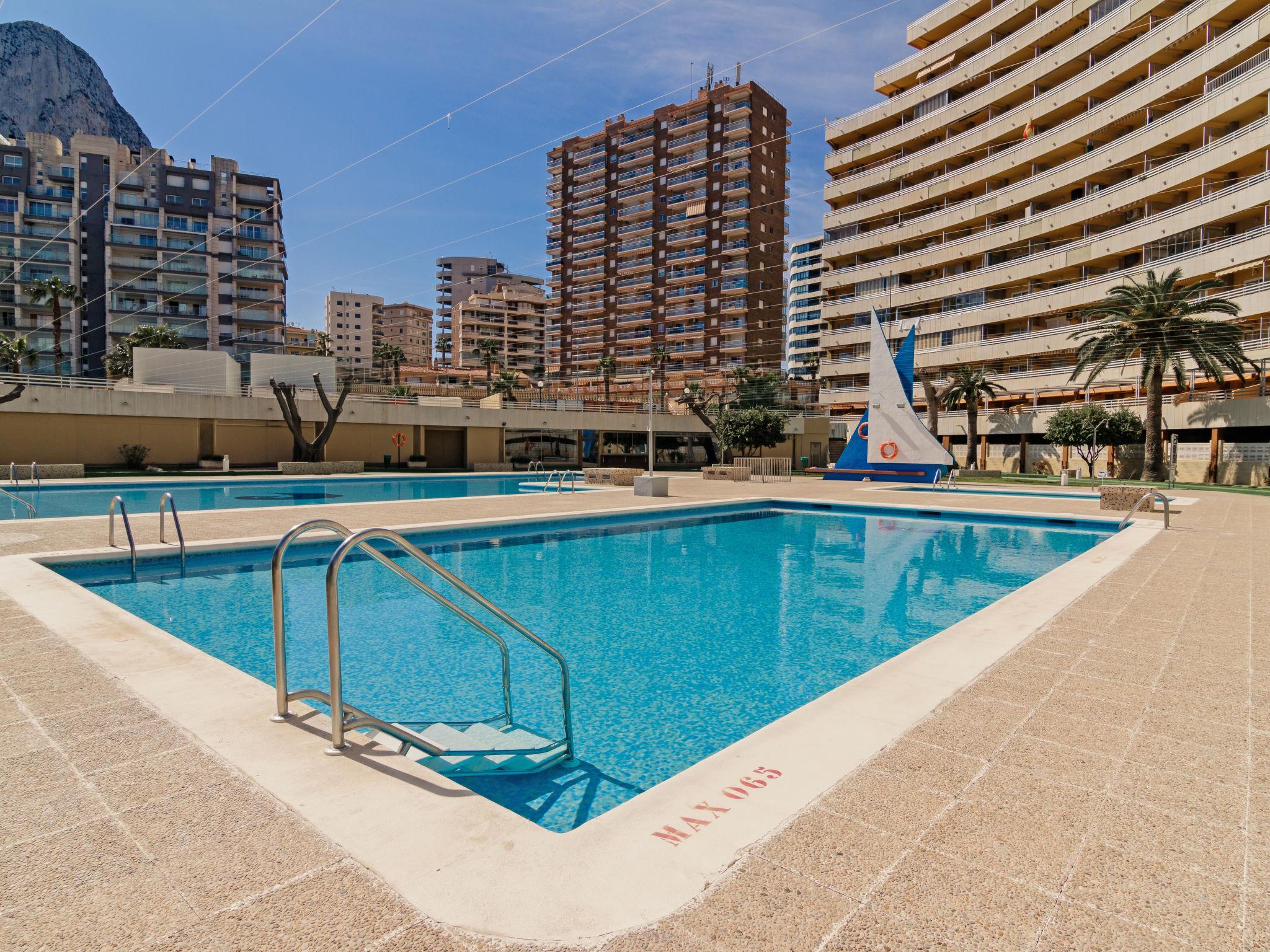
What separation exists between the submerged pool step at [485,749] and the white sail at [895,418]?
953 inches

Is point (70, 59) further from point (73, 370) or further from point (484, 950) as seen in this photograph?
point (484, 950)

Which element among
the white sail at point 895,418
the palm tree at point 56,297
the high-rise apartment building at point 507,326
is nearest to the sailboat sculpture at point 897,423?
the white sail at point 895,418

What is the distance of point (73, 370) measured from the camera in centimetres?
6619

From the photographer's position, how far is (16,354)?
167ft

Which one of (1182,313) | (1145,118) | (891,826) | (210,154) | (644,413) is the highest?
(210,154)

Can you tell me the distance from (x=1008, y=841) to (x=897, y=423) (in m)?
25.5

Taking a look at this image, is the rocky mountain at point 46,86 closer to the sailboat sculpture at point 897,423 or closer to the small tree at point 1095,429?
the sailboat sculpture at point 897,423

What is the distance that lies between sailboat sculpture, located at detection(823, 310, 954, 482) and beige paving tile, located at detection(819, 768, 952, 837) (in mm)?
24613

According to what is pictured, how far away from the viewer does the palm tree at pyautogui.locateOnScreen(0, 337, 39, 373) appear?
49719 mm

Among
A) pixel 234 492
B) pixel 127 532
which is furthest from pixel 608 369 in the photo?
pixel 127 532

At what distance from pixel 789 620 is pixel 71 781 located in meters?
6.90

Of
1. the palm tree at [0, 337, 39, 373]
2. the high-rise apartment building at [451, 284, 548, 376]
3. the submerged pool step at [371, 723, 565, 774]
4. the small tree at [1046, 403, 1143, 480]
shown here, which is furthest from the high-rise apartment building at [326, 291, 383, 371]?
the submerged pool step at [371, 723, 565, 774]

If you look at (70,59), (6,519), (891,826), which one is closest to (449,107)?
(6,519)

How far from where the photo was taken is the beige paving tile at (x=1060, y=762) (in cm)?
315
